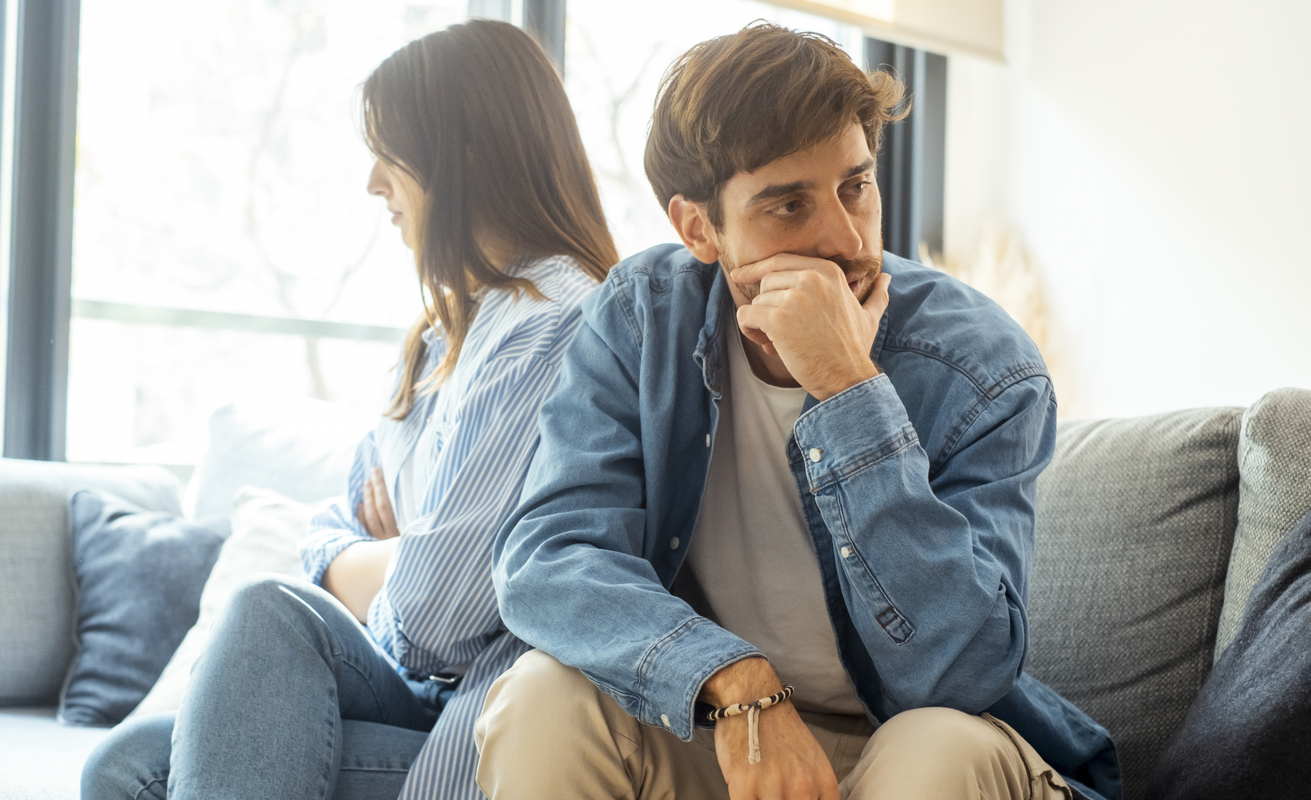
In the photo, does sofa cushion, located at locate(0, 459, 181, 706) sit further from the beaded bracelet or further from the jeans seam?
the beaded bracelet

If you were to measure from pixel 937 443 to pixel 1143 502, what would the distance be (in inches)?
20.4

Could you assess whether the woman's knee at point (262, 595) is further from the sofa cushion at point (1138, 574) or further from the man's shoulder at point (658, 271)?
the sofa cushion at point (1138, 574)

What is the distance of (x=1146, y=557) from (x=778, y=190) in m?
0.74

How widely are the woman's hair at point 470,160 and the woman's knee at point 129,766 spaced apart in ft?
1.94

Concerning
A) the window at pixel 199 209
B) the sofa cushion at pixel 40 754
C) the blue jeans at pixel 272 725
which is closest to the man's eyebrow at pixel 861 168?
the blue jeans at pixel 272 725

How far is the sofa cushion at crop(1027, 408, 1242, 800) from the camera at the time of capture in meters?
1.31

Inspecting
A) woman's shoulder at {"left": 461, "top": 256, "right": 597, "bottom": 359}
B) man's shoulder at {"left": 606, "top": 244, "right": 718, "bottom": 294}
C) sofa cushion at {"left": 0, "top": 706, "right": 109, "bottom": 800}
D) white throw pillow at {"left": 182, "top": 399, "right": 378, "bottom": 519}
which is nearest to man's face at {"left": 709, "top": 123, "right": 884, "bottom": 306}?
man's shoulder at {"left": 606, "top": 244, "right": 718, "bottom": 294}

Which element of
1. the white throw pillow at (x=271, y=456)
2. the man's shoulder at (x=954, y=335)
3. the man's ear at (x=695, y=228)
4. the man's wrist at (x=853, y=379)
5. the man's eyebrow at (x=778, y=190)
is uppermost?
the man's eyebrow at (x=778, y=190)

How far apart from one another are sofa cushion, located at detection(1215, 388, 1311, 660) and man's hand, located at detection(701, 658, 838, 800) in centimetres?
67

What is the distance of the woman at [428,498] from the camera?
1060 mm

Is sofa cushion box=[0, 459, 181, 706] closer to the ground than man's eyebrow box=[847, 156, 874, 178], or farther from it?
closer to the ground

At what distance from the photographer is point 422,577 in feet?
4.02

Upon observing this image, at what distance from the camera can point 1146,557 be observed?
137 centimetres

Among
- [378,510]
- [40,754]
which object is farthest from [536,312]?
[40,754]
